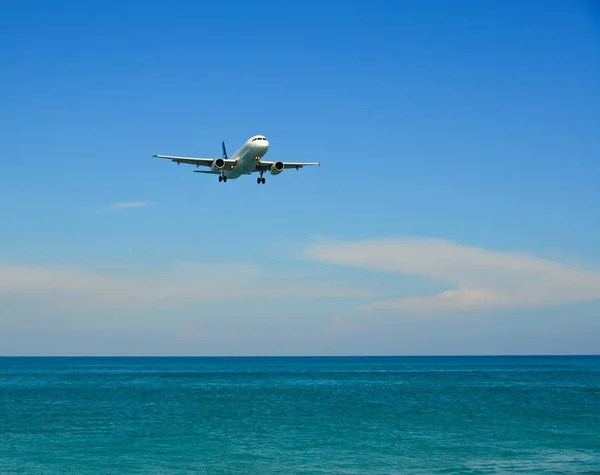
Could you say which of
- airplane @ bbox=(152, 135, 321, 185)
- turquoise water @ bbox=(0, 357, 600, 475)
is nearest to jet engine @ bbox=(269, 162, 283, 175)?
airplane @ bbox=(152, 135, 321, 185)

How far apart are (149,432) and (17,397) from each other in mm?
55316

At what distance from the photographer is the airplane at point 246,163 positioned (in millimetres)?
78125

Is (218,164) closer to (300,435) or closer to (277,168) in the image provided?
(277,168)

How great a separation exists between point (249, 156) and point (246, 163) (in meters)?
1.72

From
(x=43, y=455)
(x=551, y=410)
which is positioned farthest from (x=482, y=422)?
(x=43, y=455)

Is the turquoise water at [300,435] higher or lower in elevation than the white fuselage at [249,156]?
lower

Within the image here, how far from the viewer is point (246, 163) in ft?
265

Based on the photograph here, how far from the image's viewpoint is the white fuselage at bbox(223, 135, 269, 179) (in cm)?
7769

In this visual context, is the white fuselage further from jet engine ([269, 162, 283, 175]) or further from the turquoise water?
the turquoise water

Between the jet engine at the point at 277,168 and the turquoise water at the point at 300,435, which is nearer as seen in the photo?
the turquoise water at the point at 300,435

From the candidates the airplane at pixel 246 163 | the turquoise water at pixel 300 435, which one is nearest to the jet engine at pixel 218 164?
the airplane at pixel 246 163

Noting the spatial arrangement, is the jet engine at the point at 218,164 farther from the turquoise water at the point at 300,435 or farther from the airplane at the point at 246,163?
the turquoise water at the point at 300,435

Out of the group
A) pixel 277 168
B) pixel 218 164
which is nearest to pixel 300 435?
pixel 277 168

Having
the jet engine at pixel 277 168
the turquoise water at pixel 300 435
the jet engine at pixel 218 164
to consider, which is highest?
the jet engine at pixel 218 164
